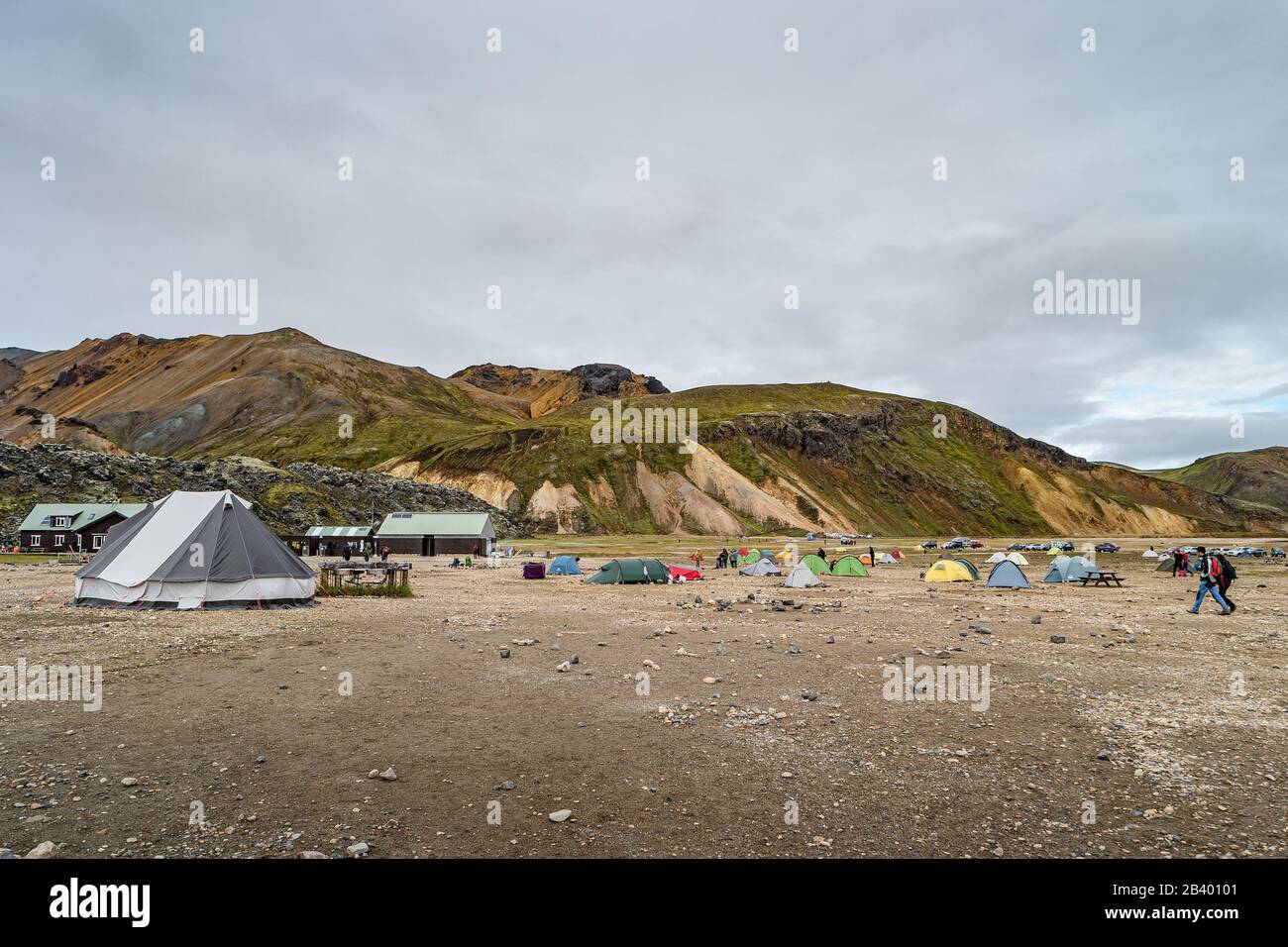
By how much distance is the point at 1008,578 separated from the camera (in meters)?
35.7

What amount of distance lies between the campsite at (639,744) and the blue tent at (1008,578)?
16.8 meters

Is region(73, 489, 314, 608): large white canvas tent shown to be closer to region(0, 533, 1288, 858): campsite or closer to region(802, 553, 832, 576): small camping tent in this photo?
region(0, 533, 1288, 858): campsite

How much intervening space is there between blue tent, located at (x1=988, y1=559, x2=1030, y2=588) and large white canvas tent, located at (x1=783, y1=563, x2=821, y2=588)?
30.5 feet

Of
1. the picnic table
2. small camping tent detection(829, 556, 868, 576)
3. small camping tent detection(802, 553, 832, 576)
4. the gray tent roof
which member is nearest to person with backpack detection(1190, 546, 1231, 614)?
the picnic table

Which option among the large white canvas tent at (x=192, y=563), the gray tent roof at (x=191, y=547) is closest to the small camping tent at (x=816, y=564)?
the large white canvas tent at (x=192, y=563)

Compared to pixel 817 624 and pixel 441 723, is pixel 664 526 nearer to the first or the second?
pixel 817 624

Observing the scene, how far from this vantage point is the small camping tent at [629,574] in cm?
3859

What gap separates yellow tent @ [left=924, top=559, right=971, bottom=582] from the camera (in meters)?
40.0

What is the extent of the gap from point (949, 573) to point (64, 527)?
8535 centimetres

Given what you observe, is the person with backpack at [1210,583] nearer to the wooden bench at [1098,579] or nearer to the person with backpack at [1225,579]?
the person with backpack at [1225,579]

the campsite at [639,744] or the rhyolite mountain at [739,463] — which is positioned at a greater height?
the rhyolite mountain at [739,463]

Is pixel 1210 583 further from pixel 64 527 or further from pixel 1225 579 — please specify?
pixel 64 527

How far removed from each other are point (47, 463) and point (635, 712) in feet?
342
